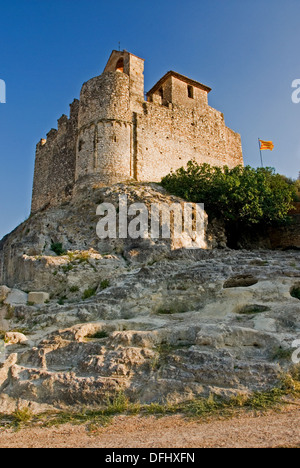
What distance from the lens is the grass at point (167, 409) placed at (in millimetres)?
5281

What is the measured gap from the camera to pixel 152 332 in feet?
23.6

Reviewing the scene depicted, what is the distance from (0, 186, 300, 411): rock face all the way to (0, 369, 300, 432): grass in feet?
0.59

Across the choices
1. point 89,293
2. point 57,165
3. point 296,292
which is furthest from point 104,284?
point 57,165

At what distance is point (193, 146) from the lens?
23.9m

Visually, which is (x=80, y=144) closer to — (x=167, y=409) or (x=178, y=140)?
(x=178, y=140)

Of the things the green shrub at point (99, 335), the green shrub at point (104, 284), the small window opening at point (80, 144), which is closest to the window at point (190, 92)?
the small window opening at point (80, 144)

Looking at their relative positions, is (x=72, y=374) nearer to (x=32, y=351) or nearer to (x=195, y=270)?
(x=32, y=351)

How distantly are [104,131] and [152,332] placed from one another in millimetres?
14916

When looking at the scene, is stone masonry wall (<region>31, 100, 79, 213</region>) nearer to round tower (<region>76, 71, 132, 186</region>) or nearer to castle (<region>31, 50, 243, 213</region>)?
castle (<region>31, 50, 243, 213</region>)

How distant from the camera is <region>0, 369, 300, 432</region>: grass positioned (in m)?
5.28

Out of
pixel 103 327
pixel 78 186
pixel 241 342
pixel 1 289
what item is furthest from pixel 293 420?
pixel 78 186

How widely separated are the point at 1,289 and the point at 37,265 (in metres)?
1.44

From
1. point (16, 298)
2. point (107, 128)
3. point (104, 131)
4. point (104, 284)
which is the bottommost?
point (16, 298)

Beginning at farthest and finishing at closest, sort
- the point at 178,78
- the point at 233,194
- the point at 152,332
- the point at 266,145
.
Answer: the point at 266,145 < the point at 178,78 < the point at 233,194 < the point at 152,332
